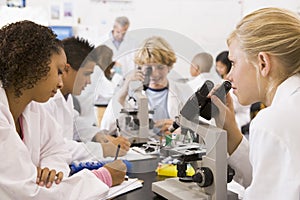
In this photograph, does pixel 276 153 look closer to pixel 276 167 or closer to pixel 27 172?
pixel 276 167

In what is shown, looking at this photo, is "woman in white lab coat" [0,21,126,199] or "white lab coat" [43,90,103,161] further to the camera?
"white lab coat" [43,90,103,161]

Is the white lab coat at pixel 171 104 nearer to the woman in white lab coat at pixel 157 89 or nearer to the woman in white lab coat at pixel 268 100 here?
the woman in white lab coat at pixel 157 89

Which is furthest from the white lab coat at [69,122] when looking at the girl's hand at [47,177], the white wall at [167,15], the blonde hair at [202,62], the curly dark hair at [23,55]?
the white wall at [167,15]

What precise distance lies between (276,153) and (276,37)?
1.03 ft

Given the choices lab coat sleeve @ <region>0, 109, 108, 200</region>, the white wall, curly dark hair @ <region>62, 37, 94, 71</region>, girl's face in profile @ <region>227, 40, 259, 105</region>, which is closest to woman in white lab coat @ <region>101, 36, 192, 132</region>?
girl's face in profile @ <region>227, 40, 259, 105</region>

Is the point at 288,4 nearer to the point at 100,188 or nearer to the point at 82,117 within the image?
the point at 82,117

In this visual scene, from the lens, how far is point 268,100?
109 cm

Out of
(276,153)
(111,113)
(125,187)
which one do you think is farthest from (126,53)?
(276,153)

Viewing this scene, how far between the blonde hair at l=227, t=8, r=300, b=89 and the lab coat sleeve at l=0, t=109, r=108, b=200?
A: 23.0 inches

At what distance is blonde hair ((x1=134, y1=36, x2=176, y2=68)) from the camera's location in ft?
3.76

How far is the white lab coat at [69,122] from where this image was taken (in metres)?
1.39

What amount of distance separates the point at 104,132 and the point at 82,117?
6.8 inches

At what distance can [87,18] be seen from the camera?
3.89m

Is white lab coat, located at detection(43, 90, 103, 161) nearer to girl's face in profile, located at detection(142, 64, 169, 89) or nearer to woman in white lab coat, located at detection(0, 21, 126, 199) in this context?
woman in white lab coat, located at detection(0, 21, 126, 199)
